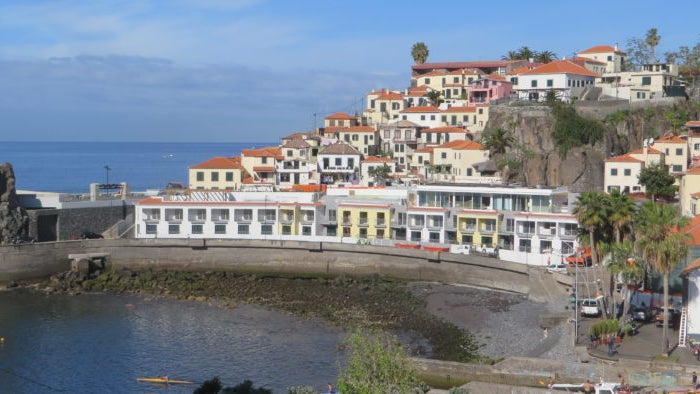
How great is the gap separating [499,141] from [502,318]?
123ft

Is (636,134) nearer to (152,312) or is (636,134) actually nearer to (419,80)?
(419,80)

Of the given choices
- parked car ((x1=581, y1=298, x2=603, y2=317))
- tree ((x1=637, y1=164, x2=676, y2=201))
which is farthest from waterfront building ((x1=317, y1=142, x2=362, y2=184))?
parked car ((x1=581, y1=298, x2=603, y2=317))

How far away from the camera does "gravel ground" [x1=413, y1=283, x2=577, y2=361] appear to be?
152 feet

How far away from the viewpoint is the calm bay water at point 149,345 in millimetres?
45250

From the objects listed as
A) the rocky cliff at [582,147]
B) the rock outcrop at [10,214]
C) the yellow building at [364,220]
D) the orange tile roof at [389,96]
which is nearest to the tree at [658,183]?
the rocky cliff at [582,147]

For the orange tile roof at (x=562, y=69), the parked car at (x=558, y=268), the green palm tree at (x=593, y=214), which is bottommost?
the parked car at (x=558, y=268)

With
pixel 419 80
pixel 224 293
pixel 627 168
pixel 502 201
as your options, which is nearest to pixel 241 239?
pixel 224 293

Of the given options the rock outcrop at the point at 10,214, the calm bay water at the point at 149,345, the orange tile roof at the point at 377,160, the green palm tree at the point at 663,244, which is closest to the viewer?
the green palm tree at the point at 663,244

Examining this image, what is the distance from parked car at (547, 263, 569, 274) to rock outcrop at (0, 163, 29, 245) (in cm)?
4686

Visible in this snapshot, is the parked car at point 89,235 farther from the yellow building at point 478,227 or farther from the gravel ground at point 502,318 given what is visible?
the yellow building at point 478,227

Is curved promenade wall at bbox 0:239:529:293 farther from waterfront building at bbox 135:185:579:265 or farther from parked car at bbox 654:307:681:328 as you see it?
parked car at bbox 654:307:681:328

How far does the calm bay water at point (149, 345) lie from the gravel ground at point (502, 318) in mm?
9016

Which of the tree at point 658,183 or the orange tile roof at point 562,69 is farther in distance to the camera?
the orange tile roof at point 562,69

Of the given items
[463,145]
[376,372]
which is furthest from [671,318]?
[463,145]
